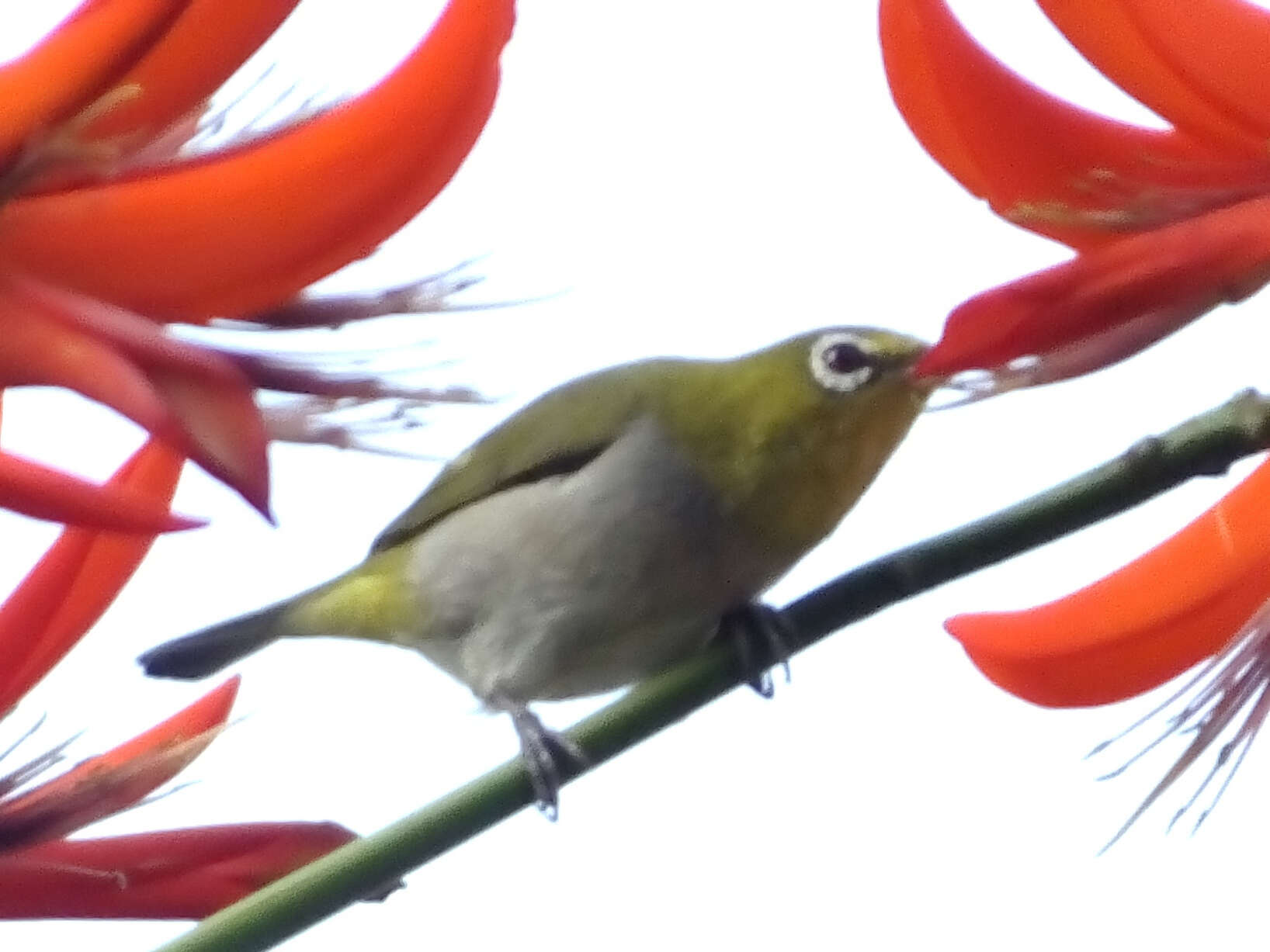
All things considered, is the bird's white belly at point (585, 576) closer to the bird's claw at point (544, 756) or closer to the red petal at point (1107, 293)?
the bird's claw at point (544, 756)

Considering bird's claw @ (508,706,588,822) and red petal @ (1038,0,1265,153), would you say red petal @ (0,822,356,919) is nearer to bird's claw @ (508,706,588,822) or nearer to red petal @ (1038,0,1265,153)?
bird's claw @ (508,706,588,822)

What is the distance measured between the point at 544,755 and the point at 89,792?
12cm

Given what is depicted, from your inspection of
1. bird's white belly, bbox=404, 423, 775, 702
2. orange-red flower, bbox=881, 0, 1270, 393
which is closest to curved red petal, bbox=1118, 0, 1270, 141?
orange-red flower, bbox=881, 0, 1270, 393

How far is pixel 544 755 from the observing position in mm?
372

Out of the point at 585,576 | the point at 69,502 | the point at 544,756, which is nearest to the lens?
the point at 69,502

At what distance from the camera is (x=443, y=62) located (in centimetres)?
21

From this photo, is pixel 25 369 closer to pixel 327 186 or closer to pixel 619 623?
pixel 327 186

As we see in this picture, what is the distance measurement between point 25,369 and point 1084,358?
140mm

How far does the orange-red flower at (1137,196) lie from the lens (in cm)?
25

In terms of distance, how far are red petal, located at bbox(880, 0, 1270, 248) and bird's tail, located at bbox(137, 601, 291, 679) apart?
0.96ft

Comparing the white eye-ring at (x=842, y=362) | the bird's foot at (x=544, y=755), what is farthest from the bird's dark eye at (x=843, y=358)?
the bird's foot at (x=544, y=755)

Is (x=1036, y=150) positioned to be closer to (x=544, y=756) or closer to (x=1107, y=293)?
(x=1107, y=293)

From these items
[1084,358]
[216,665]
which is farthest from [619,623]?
[1084,358]

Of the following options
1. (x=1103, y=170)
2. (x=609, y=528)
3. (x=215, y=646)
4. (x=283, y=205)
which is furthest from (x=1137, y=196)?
(x=215, y=646)
